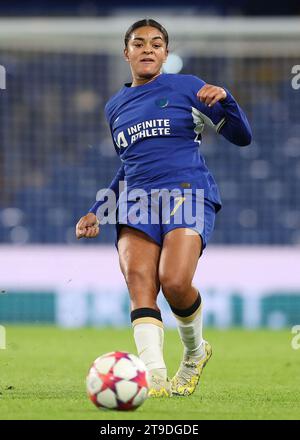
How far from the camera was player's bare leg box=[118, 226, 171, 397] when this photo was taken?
5523mm

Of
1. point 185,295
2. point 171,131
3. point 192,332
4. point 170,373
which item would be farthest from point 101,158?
point 185,295

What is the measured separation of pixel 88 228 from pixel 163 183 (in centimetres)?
53

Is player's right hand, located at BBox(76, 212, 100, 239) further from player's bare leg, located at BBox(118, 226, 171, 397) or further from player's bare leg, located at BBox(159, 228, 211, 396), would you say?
player's bare leg, located at BBox(159, 228, 211, 396)

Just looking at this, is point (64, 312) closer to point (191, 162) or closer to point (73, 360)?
point (73, 360)

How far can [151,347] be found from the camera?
5.54 m

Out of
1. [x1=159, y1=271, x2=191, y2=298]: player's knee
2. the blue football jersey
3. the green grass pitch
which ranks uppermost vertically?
the blue football jersey

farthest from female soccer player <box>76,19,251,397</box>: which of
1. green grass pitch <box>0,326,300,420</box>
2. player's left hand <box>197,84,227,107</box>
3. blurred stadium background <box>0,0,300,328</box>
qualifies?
blurred stadium background <box>0,0,300,328</box>

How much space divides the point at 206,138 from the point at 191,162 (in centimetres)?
781

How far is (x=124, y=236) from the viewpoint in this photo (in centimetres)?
588

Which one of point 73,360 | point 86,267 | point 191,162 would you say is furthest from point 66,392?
point 86,267

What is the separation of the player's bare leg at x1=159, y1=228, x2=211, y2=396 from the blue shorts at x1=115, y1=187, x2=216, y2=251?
0.22 feet

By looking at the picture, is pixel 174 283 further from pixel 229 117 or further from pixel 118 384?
pixel 229 117

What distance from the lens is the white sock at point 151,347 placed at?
550 centimetres

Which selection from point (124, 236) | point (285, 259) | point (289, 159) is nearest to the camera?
point (124, 236)
